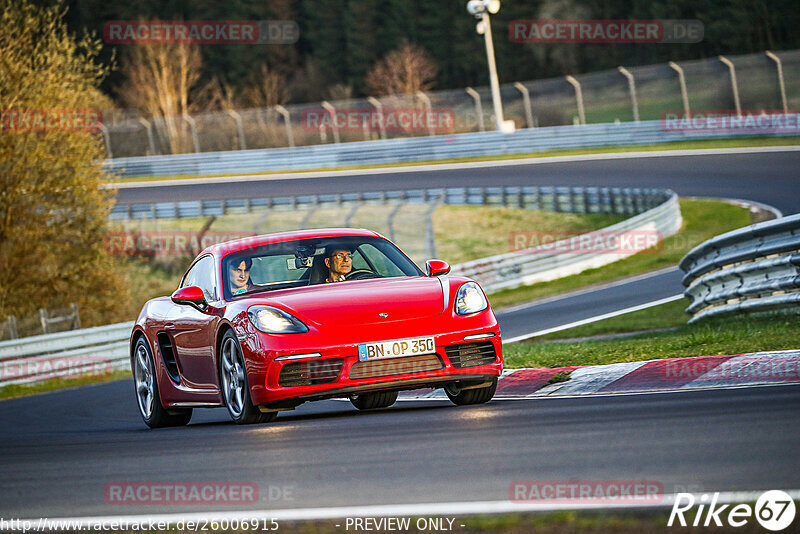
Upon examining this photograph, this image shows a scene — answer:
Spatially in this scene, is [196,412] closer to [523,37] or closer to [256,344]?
[256,344]

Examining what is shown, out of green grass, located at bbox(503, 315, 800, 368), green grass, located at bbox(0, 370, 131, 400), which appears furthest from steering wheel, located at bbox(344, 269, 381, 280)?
green grass, located at bbox(0, 370, 131, 400)

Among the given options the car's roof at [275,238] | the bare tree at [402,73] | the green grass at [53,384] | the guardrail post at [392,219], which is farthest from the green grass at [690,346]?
the bare tree at [402,73]

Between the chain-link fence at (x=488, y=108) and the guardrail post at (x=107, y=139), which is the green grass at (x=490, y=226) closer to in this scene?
the chain-link fence at (x=488, y=108)

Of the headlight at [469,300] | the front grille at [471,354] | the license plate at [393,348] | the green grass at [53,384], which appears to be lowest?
the green grass at [53,384]

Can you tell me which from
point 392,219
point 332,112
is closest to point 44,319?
point 392,219

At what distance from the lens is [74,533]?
16.8 feet

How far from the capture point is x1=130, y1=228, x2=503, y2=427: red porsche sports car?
8055 millimetres

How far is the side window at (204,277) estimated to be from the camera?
9352 mm

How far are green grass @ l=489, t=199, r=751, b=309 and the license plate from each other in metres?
15.1

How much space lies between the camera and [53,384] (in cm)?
1962

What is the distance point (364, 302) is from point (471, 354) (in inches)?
31.4

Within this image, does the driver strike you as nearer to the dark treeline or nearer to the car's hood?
the car's hood

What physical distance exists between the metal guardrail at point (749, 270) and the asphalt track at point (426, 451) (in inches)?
166

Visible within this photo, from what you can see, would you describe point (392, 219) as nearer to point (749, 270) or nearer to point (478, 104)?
point (478, 104)
